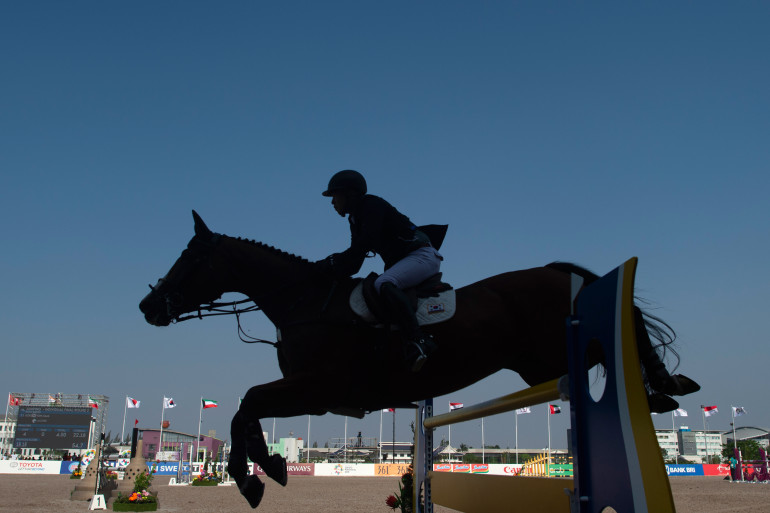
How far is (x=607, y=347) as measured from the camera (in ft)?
5.98

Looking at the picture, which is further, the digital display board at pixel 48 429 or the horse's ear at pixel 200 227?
the digital display board at pixel 48 429

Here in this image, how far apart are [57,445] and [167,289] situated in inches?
2228

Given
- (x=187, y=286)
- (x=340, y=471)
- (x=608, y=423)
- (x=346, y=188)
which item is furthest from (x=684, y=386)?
(x=340, y=471)

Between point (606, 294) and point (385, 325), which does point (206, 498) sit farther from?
point (606, 294)

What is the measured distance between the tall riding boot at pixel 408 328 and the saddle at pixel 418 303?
0.08m

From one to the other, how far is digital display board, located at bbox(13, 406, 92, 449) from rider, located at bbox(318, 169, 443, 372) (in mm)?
56153

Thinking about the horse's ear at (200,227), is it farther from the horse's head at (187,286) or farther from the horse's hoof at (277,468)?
the horse's hoof at (277,468)

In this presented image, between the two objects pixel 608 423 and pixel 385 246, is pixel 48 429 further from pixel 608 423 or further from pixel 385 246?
pixel 608 423

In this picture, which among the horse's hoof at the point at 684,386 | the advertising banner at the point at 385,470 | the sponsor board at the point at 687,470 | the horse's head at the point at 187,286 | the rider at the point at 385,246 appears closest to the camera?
the horse's hoof at the point at 684,386

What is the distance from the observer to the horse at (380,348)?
125 inches

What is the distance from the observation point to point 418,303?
340 cm

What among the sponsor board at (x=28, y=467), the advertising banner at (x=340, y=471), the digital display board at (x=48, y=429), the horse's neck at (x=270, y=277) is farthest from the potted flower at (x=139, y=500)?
the digital display board at (x=48, y=429)

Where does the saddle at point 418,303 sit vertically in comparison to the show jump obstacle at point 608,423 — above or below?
above

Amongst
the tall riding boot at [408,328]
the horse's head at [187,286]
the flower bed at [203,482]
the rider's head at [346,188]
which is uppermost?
the rider's head at [346,188]
